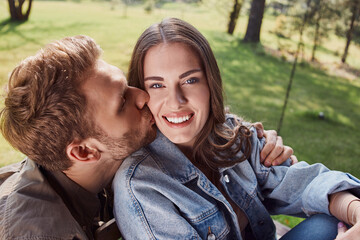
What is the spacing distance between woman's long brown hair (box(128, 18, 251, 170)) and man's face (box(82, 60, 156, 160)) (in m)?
0.11

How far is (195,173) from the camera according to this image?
62.4 inches

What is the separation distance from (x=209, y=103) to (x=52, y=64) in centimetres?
77

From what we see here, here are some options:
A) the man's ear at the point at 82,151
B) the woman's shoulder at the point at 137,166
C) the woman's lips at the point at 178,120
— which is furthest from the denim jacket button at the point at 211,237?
the man's ear at the point at 82,151

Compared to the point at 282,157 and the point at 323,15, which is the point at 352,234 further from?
the point at 323,15

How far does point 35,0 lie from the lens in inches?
174

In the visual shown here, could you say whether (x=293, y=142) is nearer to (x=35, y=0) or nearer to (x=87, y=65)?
(x=87, y=65)

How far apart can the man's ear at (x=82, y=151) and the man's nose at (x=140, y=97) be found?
0.29m

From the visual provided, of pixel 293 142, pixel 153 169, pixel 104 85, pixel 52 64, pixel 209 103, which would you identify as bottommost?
pixel 293 142

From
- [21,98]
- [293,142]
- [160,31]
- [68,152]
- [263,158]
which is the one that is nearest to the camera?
Result: [21,98]

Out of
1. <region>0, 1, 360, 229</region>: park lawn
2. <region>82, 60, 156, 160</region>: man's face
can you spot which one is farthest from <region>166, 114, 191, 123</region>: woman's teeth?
<region>0, 1, 360, 229</region>: park lawn

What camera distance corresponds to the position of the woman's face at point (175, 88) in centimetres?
144

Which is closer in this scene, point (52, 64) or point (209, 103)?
point (52, 64)

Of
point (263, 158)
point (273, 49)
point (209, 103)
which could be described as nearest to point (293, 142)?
point (273, 49)

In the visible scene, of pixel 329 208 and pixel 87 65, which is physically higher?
pixel 87 65
